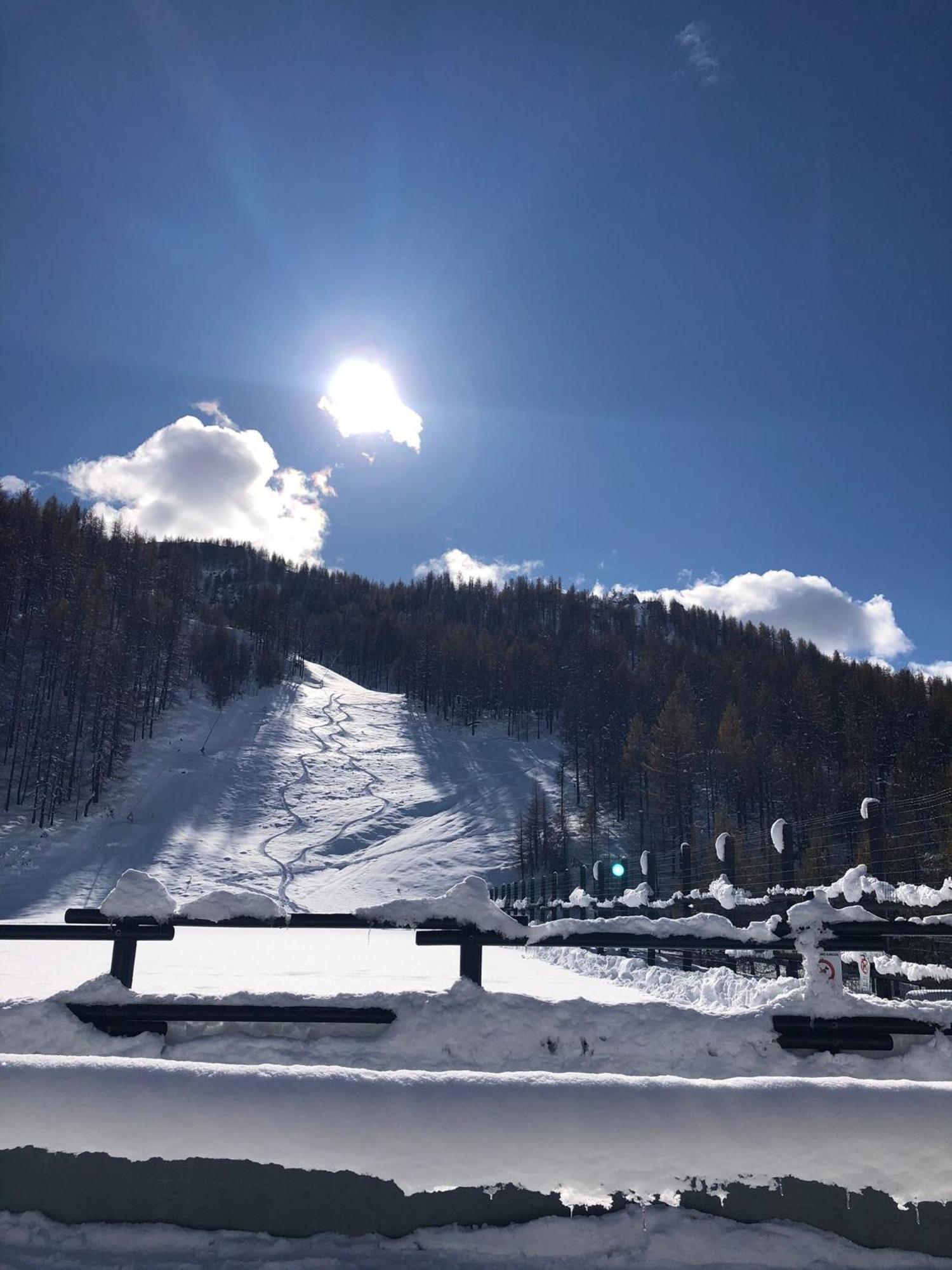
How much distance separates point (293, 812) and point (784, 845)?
163 ft

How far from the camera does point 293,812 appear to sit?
177ft

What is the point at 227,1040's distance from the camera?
3.42 meters

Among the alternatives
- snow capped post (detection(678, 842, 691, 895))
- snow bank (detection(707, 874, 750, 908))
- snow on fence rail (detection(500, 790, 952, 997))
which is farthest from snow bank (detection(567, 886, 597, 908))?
snow bank (detection(707, 874, 750, 908))

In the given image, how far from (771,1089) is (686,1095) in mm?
330

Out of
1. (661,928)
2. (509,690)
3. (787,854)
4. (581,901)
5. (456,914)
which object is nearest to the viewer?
(456,914)

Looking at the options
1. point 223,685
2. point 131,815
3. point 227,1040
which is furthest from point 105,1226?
point 223,685

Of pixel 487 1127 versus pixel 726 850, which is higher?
pixel 726 850

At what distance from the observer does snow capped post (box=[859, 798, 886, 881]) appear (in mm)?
7309

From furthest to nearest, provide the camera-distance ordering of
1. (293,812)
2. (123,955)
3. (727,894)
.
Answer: (293,812), (727,894), (123,955)

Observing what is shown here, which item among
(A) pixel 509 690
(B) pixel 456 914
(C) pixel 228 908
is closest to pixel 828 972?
(B) pixel 456 914

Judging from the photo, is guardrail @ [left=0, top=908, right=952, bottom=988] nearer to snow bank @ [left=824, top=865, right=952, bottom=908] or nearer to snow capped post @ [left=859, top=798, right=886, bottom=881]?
snow bank @ [left=824, top=865, right=952, bottom=908]

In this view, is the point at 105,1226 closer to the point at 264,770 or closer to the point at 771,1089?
the point at 771,1089

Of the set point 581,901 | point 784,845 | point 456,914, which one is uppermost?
point 784,845

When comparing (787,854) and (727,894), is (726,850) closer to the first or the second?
(787,854)
